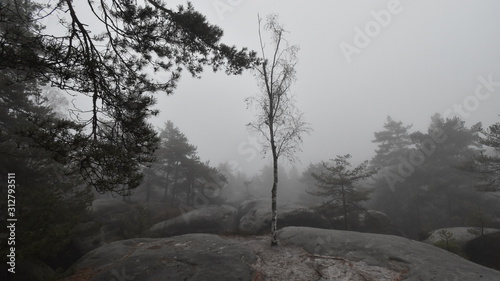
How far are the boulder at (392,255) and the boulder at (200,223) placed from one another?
449 inches

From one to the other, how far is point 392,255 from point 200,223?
2026cm

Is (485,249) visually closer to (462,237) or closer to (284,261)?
(462,237)

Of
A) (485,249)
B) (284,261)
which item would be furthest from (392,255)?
(485,249)

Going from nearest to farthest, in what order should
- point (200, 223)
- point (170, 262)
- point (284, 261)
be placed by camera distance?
point (170, 262), point (284, 261), point (200, 223)

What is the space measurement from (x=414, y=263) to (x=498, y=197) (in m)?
29.2

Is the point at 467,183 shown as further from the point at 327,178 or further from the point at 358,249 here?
the point at 358,249

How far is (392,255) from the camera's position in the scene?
35.8 ft

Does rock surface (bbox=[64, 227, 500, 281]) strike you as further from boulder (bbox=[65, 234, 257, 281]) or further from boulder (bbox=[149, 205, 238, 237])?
boulder (bbox=[149, 205, 238, 237])

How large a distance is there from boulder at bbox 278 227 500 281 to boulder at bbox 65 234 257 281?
3849 millimetres

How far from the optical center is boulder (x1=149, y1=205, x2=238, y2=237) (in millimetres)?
24375

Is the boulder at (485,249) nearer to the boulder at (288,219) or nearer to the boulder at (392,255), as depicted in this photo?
the boulder at (392,255)

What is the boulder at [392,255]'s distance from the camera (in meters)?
9.01

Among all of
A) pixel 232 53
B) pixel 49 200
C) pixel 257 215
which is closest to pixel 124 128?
pixel 232 53

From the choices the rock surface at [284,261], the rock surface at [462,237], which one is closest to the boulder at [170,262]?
the rock surface at [284,261]
